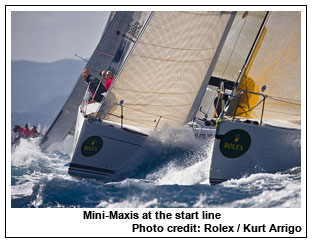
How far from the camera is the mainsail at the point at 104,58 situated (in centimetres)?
1437

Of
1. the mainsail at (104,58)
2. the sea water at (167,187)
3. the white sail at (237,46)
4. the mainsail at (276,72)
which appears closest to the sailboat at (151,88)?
the sea water at (167,187)

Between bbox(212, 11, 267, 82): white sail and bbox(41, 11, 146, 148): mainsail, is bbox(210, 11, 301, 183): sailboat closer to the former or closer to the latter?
bbox(212, 11, 267, 82): white sail

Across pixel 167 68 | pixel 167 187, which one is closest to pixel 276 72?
pixel 167 68

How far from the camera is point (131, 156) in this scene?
9.00 metres

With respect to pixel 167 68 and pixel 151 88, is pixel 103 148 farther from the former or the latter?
pixel 167 68

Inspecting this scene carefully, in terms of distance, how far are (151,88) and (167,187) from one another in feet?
7.92

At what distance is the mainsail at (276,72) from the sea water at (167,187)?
47.4 inches

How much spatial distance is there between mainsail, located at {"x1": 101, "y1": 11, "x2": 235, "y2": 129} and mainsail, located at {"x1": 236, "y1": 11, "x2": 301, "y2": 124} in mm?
1048

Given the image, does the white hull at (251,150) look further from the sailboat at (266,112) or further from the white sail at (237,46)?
the white sail at (237,46)
